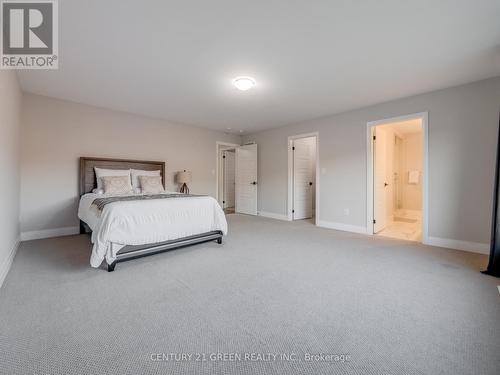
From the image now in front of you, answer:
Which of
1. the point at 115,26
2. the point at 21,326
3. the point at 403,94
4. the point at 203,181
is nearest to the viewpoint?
the point at 21,326

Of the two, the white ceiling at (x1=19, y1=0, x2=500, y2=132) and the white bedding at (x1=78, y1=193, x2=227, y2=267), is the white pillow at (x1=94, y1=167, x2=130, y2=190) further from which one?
the white ceiling at (x1=19, y1=0, x2=500, y2=132)

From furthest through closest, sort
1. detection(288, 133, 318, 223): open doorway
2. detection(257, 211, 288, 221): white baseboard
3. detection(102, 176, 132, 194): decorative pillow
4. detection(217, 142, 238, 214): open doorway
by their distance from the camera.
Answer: detection(217, 142, 238, 214): open doorway, detection(257, 211, 288, 221): white baseboard, detection(288, 133, 318, 223): open doorway, detection(102, 176, 132, 194): decorative pillow

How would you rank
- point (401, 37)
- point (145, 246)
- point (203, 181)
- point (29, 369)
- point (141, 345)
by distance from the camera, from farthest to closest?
1. point (203, 181)
2. point (145, 246)
3. point (401, 37)
4. point (141, 345)
5. point (29, 369)

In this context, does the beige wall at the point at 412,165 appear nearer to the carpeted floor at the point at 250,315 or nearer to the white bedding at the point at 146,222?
the carpeted floor at the point at 250,315

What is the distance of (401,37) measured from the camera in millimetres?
2250

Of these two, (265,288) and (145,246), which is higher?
(145,246)

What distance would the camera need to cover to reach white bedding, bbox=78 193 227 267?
8.11 ft

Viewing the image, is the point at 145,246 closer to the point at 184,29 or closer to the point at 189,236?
the point at 189,236

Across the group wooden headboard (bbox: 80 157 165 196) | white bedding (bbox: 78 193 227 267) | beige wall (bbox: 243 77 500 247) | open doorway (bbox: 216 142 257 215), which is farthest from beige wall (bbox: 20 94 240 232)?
beige wall (bbox: 243 77 500 247)

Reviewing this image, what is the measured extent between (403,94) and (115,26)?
4021 mm

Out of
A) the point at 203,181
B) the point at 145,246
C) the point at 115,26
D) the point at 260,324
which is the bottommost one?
the point at 260,324

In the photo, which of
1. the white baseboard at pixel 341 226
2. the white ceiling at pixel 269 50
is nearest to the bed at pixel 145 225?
the white ceiling at pixel 269 50

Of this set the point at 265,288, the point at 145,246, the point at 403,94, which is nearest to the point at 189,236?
the point at 145,246

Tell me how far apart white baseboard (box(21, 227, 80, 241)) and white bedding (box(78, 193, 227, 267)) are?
2.89ft
